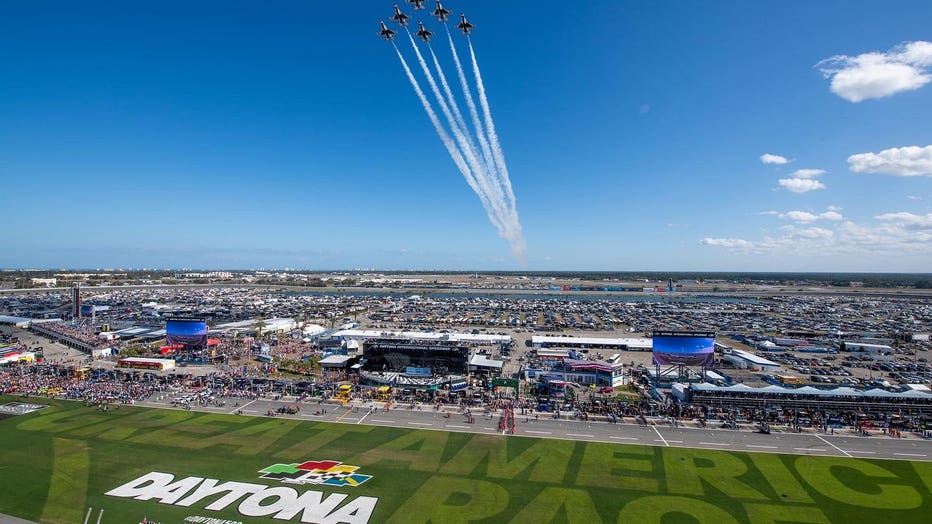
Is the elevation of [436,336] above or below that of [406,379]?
below

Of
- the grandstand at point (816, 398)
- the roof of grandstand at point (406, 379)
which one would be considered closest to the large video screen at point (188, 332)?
the roof of grandstand at point (406, 379)

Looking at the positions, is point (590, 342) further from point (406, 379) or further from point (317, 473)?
point (317, 473)

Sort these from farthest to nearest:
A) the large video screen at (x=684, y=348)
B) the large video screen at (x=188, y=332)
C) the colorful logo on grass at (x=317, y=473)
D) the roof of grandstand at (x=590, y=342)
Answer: the roof of grandstand at (x=590, y=342)
the large video screen at (x=188, y=332)
the large video screen at (x=684, y=348)
the colorful logo on grass at (x=317, y=473)

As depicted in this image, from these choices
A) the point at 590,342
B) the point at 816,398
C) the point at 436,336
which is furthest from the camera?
the point at 436,336

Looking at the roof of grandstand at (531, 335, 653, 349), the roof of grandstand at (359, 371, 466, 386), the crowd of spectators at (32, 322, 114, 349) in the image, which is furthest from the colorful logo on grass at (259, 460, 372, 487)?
the crowd of spectators at (32, 322, 114, 349)

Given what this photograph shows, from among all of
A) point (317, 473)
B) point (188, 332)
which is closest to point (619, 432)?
point (317, 473)

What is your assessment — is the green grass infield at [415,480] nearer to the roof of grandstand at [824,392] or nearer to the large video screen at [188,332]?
the roof of grandstand at [824,392]

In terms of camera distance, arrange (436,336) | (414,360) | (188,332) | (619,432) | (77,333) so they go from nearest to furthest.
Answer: (619,432)
(414,360)
(188,332)
(77,333)
(436,336)
